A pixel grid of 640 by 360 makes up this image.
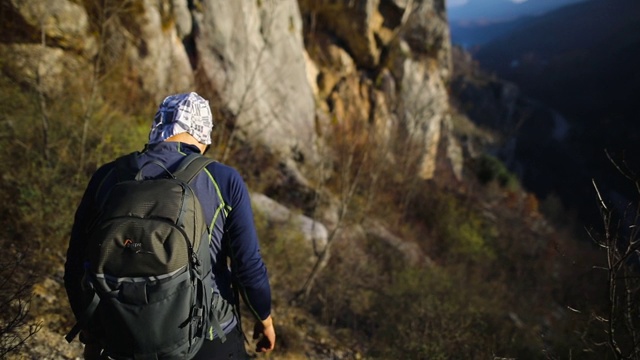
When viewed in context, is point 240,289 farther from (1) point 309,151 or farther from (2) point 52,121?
(1) point 309,151

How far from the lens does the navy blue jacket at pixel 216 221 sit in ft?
4.15

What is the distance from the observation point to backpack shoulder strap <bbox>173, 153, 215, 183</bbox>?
1205mm

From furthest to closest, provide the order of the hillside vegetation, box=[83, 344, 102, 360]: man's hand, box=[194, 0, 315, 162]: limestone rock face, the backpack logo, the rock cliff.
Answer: box=[194, 0, 315, 162]: limestone rock face → the rock cliff → the hillside vegetation → box=[83, 344, 102, 360]: man's hand → the backpack logo

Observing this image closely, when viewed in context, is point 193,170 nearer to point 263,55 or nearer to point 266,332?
point 266,332

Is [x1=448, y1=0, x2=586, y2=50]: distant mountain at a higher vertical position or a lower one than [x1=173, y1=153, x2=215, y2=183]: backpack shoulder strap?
higher

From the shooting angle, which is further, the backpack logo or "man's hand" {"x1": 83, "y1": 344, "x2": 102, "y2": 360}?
"man's hand" {"x1": 83, "y1": 344, "x2": 102, "y2": 360}

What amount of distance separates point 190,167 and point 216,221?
0.24 m

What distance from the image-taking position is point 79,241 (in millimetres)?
1301

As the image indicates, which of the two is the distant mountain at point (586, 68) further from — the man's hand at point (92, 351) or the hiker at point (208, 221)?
the man's hand at point (92, 351)

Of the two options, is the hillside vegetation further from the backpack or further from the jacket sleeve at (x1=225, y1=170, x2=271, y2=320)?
the jacket sleeve at (x1=225, y1=170, x2=271, y2=320)

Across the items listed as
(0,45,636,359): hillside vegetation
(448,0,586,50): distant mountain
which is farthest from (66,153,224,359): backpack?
(448,0,586,50): distant mountain

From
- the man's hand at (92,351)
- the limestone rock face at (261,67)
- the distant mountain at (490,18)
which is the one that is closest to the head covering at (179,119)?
the man's hand at (92,351)

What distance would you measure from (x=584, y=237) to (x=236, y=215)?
29768mm

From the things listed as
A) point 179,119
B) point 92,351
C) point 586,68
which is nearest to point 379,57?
point 179,119
